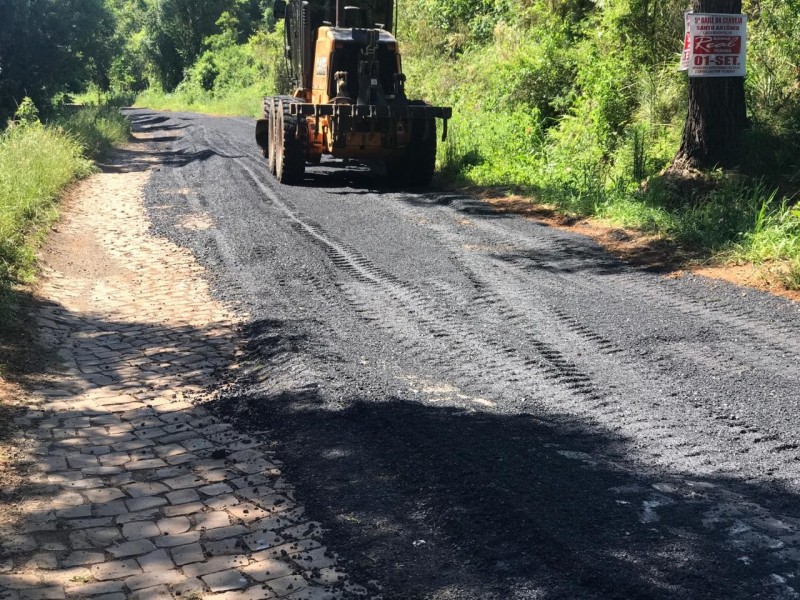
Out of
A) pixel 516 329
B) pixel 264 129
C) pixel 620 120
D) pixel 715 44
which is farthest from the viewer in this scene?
pixel 264 129

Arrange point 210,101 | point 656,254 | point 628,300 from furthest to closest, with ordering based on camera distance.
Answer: point 210,101, point 656,254, point 628,300

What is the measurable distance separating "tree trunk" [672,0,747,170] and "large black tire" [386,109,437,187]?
4.61 m

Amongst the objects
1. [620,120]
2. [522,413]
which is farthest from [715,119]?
[522,413]

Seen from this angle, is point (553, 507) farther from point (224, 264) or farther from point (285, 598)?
point (224, 264)

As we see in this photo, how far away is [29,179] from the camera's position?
12.5 metres

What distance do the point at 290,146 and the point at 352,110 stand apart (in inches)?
48.4

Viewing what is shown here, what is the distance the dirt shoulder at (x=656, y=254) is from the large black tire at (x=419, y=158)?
2.50m

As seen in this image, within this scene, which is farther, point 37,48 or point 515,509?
point 37,48

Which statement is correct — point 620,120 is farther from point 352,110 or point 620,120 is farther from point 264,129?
point 264,129

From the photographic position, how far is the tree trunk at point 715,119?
1087 centimetres

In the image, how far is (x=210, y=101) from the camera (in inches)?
2025

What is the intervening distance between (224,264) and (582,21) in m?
11.7

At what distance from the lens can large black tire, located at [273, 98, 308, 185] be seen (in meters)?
14.4

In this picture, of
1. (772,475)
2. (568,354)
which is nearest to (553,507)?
(772,475)
